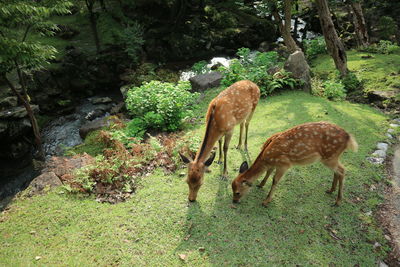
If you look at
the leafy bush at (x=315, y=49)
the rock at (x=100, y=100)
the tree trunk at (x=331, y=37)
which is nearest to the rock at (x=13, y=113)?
the rock at (x=100, y=100)

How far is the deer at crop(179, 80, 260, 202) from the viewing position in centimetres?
530

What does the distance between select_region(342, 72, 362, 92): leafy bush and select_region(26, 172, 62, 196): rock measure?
37.8 feet

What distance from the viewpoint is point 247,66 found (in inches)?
550

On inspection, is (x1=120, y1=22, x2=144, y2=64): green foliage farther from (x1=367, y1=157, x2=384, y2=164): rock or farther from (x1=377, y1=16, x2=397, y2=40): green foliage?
(x1=377, y1=16, x2=397, y2=40): green foliage

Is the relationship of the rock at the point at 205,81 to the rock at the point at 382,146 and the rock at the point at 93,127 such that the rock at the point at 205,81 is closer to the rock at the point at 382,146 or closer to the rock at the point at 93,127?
the rock at the point at 93,127

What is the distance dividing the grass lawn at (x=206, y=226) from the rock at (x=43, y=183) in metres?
0.26

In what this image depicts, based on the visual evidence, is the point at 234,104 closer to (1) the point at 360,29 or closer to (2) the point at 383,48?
(2) the point at 383,48

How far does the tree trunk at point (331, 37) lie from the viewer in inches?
472

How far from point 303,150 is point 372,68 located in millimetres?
10626

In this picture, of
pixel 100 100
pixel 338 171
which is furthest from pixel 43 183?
pixel 100 100

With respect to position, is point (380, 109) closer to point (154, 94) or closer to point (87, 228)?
point (154, 94)

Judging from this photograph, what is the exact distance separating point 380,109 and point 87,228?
10.1 m

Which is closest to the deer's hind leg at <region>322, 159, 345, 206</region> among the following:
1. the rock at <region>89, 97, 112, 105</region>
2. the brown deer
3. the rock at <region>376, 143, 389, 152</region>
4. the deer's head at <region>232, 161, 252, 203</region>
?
the brown deer

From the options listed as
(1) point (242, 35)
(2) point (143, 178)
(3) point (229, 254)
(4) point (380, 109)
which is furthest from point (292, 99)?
(1) point (242, 35)
